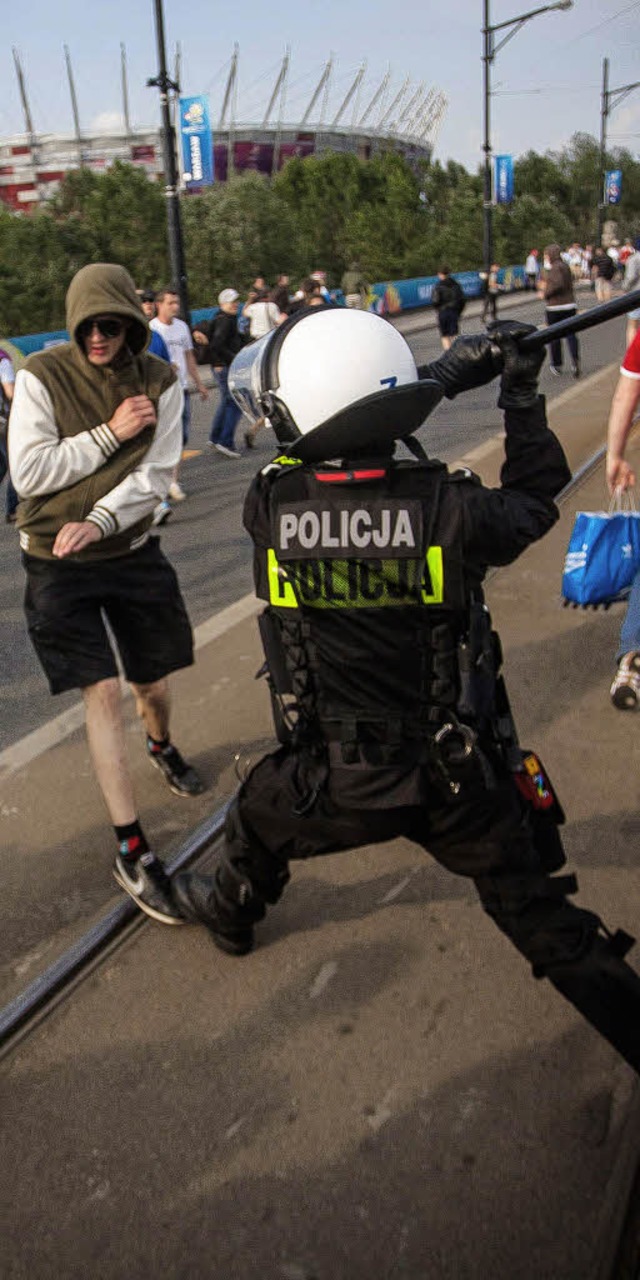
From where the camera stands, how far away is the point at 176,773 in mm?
3848

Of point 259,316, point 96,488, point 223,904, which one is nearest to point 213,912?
point 223,904

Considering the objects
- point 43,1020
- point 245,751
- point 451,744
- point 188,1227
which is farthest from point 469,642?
point 245,751

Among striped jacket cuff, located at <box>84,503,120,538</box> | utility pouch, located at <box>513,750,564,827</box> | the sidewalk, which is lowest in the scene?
the sidewalk

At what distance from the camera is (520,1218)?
2068 mm

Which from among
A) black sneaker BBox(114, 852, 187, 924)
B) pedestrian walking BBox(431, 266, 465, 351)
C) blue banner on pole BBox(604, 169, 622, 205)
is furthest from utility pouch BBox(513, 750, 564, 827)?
blue banner on pole BBox(604, 169, 622, 205)

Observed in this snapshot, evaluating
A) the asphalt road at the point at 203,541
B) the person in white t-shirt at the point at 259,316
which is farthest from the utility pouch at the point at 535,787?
the person in white t-shirt at the point at 259,316

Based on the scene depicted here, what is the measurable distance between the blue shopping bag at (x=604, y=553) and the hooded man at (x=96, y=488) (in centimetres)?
166

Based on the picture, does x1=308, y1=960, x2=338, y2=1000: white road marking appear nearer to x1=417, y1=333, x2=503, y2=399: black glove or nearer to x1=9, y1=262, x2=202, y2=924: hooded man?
x1=9, y1=262, x2=202, y2=924: hooded man

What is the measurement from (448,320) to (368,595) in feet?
56.8

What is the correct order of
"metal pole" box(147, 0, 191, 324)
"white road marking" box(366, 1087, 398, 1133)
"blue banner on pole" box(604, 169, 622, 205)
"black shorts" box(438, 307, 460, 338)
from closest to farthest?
"white road marking" box(366, 1087, 398, 1133) < "metal pole" box(147, 0, 191, 324) < "black shorts" box(438, 307, 460, 338) < "blue banner on pole" box(604, 169, 622, 205)

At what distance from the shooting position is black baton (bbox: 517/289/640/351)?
86.9 inches

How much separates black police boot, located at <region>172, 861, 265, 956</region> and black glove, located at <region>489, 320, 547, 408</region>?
1.26m

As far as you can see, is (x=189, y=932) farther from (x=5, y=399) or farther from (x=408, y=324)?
(x=408, y=324)

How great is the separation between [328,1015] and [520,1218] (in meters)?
0.73
